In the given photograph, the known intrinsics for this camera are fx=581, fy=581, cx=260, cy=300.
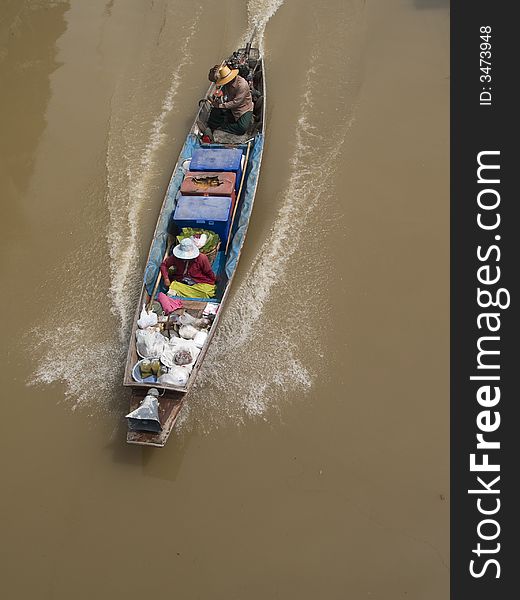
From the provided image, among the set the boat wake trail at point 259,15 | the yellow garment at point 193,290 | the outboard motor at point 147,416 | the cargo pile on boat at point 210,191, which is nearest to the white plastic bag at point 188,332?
the yellow garment at point 193,290

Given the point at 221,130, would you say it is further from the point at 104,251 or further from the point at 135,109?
the point at 104,251

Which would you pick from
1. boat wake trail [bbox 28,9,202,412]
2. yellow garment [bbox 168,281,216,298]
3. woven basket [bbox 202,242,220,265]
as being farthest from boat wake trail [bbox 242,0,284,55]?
yellow garment [bbox 168,281,216,298]

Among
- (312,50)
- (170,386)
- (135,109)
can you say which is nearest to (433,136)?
(312,50)

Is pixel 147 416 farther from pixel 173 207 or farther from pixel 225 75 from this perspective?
pixel 225 75

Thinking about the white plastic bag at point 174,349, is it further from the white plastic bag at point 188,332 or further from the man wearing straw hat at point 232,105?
the man wearing straw hat at point 232,105

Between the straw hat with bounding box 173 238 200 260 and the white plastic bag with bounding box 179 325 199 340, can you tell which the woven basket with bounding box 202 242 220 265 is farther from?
the white plastic bag with bounding box 179 325 199 340

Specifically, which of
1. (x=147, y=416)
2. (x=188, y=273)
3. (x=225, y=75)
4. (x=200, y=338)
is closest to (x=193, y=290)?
(x=188, y=273)

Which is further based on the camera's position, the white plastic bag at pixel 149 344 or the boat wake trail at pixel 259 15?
the boat wake trail at pixel 259 15
